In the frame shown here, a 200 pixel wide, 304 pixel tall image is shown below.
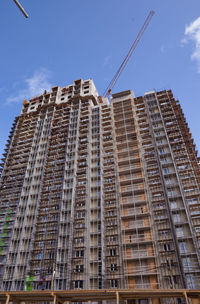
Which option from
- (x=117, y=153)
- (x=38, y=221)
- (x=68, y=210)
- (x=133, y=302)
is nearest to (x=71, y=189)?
(x=68, y=210)

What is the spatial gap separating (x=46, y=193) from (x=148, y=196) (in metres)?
24.1

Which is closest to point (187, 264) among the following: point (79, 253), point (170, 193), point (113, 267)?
point (113, 267)

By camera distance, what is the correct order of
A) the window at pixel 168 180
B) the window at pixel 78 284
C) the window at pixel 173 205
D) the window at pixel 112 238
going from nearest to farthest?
the window at pixel 78 284
the window at pixel 173 205
the window at pixel 112 238
the window at pixel 168 180

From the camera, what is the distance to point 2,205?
193ft

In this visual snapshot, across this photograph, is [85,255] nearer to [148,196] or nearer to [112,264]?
[112,264]

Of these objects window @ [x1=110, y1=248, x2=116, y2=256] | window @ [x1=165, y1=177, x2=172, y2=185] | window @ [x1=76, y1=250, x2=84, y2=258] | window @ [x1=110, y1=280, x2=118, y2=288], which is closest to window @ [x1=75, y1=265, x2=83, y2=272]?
window @ [x1=76, y1=250, x2=84, y2=258]

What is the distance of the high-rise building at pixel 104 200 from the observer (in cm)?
4188

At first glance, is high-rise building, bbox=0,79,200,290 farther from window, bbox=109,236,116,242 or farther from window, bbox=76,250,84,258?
window, bbox=76,250,84,258

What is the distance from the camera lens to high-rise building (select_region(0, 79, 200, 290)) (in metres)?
41.9

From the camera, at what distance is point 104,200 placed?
2034 inches

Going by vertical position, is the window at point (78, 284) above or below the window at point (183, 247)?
below

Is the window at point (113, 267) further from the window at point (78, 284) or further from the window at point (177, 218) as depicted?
the window at point (177, 218)

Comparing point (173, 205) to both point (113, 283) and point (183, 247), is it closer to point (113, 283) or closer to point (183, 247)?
point (183, 247)

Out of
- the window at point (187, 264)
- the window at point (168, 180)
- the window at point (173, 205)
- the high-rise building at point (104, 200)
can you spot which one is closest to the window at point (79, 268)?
the high-rise building at point (104, 200)
